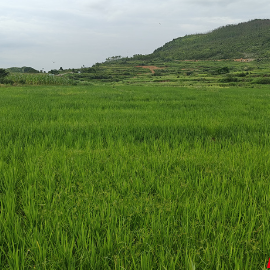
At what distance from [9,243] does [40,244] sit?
218mm

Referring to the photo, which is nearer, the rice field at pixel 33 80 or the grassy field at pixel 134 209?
the grassy field at pixel 134 209

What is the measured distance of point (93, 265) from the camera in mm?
1083

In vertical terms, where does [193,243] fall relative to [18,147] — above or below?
below

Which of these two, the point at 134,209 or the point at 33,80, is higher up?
the point at 33,80

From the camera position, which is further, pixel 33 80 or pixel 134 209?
pixel 33 80

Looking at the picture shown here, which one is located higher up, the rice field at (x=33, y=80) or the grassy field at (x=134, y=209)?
the rice field at (x=33, y=80)

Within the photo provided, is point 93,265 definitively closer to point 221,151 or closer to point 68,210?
point 68,210

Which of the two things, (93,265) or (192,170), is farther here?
(192,170)

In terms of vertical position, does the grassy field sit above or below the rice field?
below

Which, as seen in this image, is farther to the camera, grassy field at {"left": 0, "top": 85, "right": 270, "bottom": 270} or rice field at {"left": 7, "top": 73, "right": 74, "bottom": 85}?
rice field at {"left": 7, "top": 73, "right": 74, "bottom": 85}

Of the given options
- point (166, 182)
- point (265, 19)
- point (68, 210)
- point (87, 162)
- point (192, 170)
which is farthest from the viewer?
point (265, 19)

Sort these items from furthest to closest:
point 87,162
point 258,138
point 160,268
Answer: point 258,138
point 87,162
point 160,268

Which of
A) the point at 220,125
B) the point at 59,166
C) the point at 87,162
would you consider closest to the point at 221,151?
the point at 220,125

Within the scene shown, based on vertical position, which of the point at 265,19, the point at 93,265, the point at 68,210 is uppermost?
the point at 265,19
